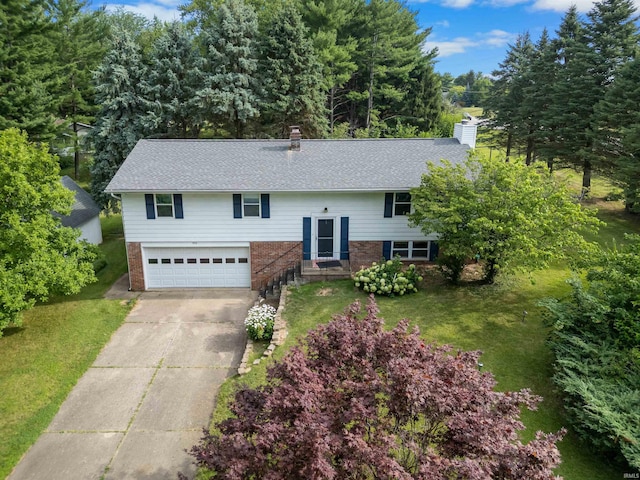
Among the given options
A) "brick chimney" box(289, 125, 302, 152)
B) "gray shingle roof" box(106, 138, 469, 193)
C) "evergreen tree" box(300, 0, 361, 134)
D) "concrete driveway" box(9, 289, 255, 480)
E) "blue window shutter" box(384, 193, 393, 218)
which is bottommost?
"concrete driveway" box(9, 289, 255, 480)

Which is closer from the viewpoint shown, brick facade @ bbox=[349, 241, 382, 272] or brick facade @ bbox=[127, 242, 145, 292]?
brick facade @ bbox=[127, 242, 145, 292]

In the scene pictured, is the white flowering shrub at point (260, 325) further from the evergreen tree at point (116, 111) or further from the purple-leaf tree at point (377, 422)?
the evergreen tree at point (116, 111)

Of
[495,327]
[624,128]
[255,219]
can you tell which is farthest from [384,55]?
[495,327]

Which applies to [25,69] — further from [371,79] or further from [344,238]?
[371,79]

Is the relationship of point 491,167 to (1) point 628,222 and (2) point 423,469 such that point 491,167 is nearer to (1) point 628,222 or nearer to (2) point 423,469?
(2) point 423,469

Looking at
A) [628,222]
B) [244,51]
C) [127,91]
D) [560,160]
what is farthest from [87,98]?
[628,222]

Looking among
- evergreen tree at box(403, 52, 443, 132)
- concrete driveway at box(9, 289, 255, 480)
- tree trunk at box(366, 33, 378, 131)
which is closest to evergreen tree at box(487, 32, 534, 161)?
evergreen tree at box(403, 52, 443, 132)

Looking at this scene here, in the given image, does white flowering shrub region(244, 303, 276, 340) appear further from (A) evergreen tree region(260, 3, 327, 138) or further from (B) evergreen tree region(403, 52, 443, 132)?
(B) evergreen tree region(403, 52, 443, 132)
